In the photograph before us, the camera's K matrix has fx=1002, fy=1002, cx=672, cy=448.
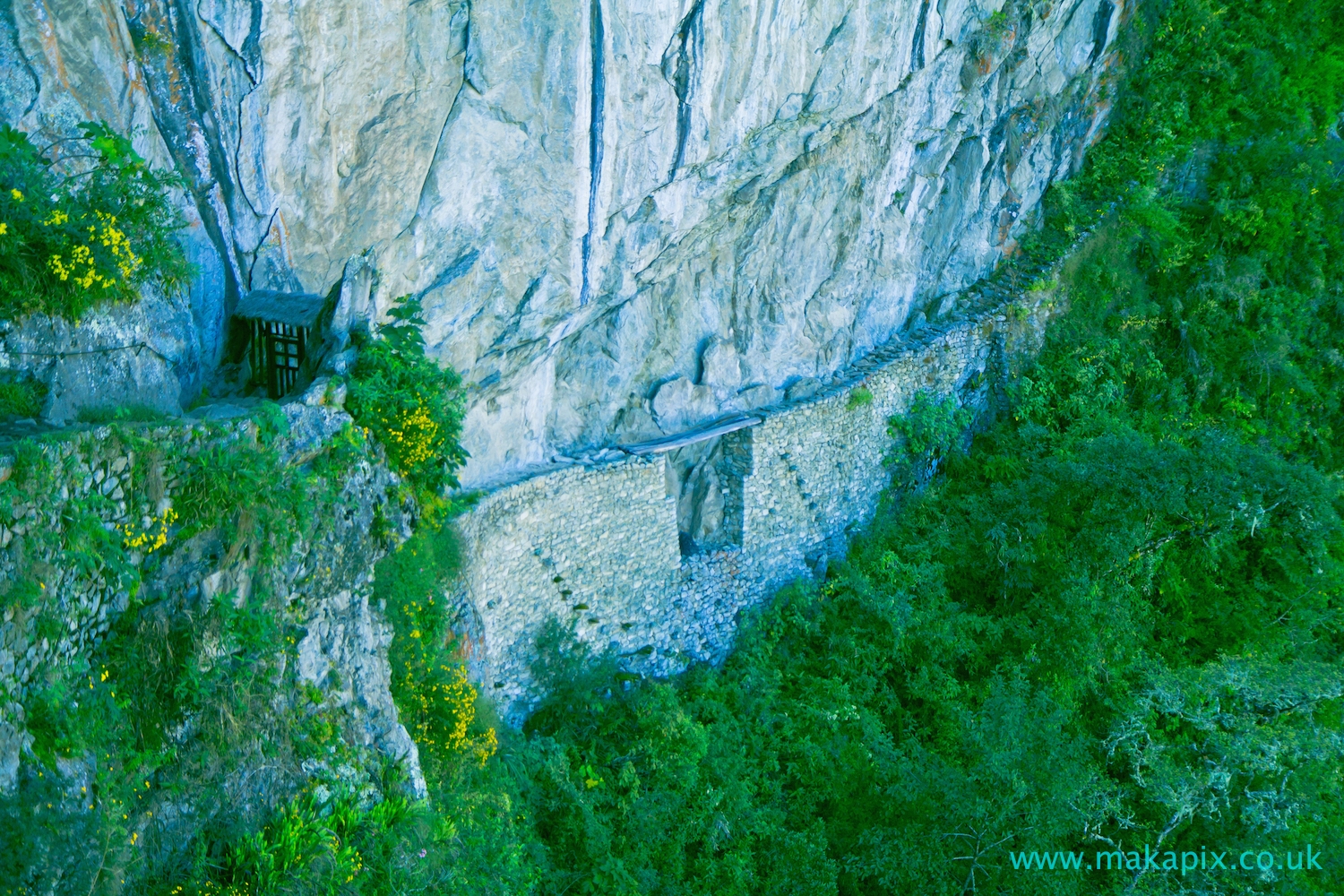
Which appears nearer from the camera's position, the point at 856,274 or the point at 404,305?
the point at 404,305

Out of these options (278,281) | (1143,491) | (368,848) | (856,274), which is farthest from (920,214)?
(368,848)

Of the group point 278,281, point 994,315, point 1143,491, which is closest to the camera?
point 278,281

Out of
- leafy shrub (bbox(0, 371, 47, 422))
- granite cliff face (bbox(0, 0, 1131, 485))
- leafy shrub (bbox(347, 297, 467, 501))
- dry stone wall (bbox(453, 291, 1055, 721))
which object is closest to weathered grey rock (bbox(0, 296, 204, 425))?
leafy shrub (bbox(0, 371, 47, 422))

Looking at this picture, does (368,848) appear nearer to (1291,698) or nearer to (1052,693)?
(1052,693)

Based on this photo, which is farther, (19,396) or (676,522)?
(676,522)

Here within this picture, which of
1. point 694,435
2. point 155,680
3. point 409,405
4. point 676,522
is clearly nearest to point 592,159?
point 409,405

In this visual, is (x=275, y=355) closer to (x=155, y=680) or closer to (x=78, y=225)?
(x=78, y=225)
